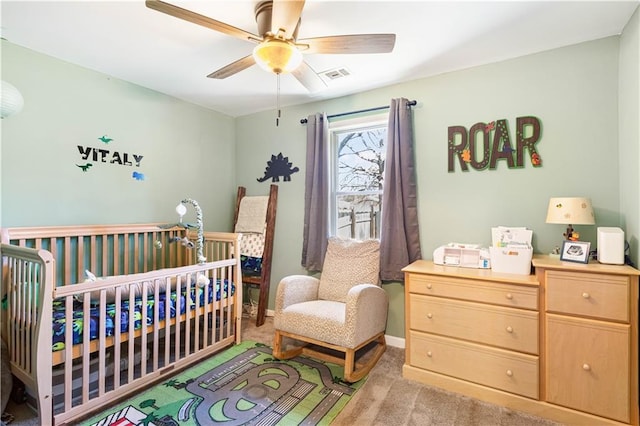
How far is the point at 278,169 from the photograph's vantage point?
11.4 ft

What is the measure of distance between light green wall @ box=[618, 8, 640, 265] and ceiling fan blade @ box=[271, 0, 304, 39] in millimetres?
1916

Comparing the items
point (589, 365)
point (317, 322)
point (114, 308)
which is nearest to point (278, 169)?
point (317, 322)

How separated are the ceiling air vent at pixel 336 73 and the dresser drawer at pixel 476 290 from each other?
1736 millimetres

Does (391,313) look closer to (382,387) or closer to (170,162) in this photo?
(382,387)

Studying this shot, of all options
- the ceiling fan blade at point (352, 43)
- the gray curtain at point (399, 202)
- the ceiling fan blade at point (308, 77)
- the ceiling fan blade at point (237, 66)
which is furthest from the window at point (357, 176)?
the ceiling fan blade at point (237, 66)

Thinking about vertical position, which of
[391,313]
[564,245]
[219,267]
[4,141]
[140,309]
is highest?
[4,141]

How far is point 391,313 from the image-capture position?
277cm

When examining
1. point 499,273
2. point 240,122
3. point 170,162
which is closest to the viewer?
point 499,273

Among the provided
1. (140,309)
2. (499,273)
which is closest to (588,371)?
(499,273)

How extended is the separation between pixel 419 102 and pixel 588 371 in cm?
219

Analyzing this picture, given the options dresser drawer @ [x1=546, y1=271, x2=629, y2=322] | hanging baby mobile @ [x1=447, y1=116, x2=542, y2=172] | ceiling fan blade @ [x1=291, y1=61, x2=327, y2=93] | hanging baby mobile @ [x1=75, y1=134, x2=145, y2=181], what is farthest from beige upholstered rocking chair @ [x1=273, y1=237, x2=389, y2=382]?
hanging baby mobile @ [x1=75, y1=134, x2=145, y2=181]

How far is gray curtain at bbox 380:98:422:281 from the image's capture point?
2.61 metres

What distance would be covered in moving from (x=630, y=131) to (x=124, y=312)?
132 inches

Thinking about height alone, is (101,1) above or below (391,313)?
above
